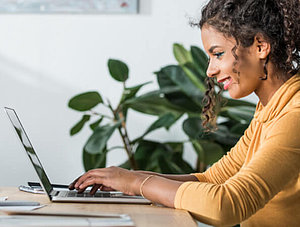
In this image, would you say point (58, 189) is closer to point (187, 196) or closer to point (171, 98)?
point (187, 196)

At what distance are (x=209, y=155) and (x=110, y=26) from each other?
1.07m

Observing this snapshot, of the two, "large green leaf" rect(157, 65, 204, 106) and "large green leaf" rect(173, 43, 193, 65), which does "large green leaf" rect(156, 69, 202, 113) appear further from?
"large green leaf" rect(173, 43, 193, 65)

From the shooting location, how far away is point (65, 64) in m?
2.62

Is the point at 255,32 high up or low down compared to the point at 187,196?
up

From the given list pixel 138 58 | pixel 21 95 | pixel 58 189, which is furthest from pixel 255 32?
pixel 21 95

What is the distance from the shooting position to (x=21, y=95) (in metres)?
2.62

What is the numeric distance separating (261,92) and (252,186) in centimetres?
31

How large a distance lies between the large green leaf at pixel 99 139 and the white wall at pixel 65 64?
54cm

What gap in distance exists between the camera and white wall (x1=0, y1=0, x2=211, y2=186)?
2611 millimetres

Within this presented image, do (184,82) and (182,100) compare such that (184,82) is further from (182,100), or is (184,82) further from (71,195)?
(71,195)

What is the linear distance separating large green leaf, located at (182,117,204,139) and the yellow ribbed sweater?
2.91 ft

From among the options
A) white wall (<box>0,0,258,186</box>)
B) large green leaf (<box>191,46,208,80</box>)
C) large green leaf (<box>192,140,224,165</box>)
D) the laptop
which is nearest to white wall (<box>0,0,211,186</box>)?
white wall (<box>0,0,258,186</box>)

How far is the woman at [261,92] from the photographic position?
884 mm

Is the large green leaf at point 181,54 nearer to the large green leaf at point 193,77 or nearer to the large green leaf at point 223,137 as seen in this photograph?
the large green leaf at point 193,77
